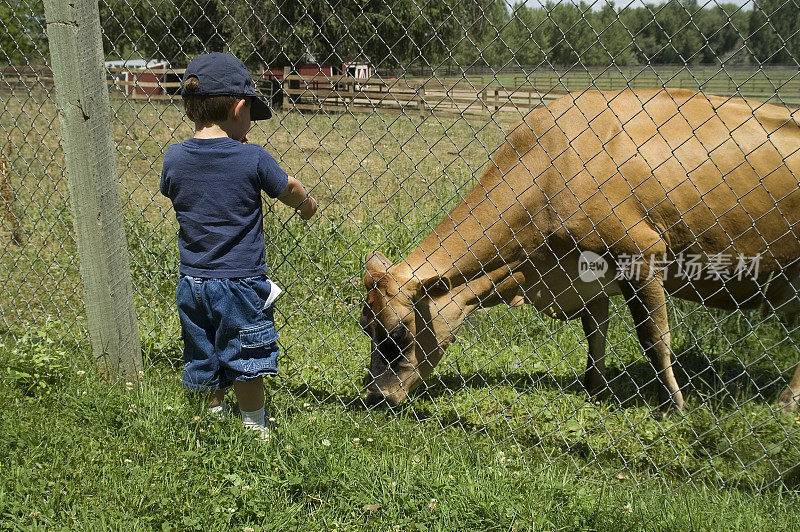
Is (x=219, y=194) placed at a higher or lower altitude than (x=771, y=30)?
lower

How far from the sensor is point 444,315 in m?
4.15

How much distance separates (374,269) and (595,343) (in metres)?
1.84

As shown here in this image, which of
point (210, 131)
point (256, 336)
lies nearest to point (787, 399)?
point (256, 336)

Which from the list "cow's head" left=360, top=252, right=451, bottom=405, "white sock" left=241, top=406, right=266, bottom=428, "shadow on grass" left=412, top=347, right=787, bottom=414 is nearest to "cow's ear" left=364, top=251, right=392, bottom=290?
"cow's head" left=360, top=252, right=451, bottom=405

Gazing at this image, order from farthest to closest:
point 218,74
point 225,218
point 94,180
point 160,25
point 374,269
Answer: point 160,25
point 374,269
point 94,180
point 225,218
point 218,74

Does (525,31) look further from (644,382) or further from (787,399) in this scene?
(787,399)

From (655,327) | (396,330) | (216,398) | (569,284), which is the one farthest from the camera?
(569,284)

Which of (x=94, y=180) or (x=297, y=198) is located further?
(x=94, y=180)

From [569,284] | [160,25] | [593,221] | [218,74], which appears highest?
[160,25]

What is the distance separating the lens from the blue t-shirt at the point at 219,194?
284cm

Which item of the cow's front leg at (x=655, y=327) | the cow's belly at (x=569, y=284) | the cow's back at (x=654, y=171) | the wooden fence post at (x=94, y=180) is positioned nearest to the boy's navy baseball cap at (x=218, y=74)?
the wooden fence post at (x=94, y=180)

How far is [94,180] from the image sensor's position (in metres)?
3.32

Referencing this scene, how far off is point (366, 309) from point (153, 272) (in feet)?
8.06

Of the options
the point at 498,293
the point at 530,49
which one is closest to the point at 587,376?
the point at 498,293
